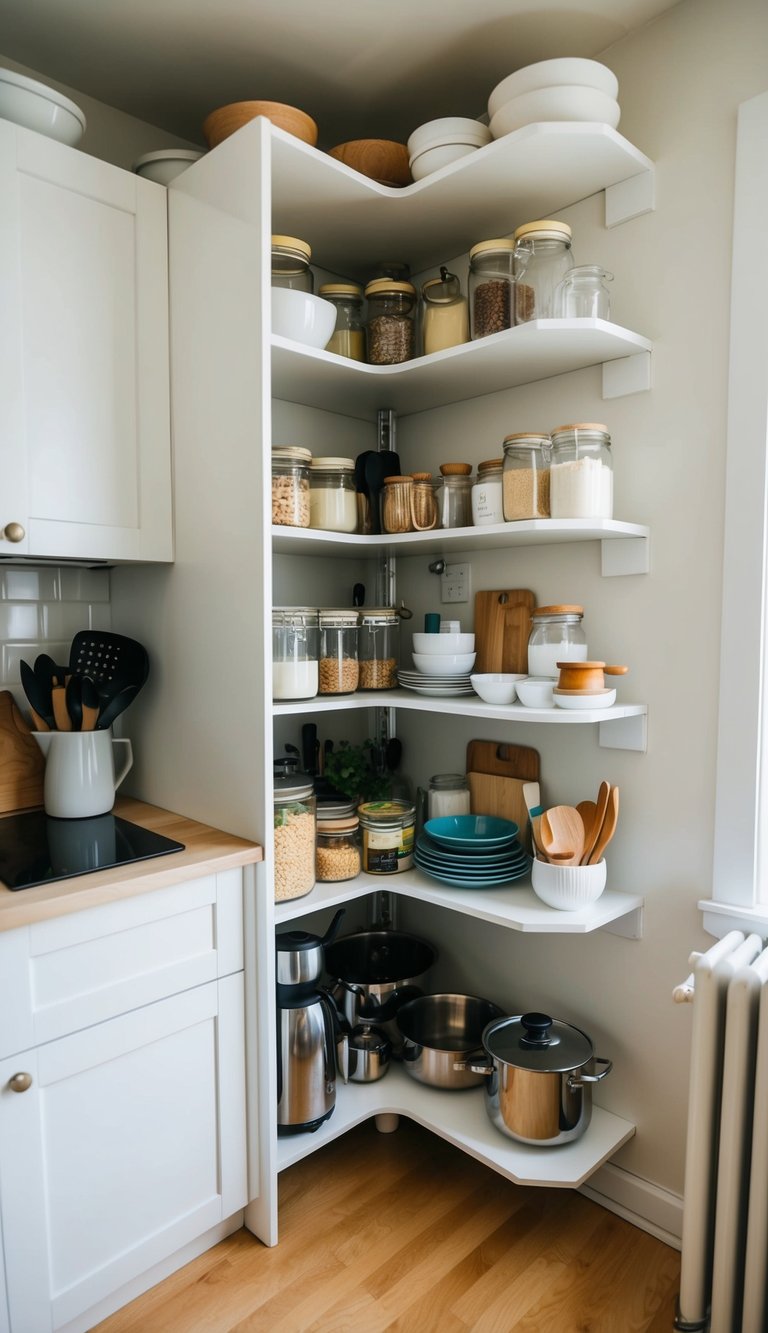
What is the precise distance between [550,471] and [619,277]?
0.49 m

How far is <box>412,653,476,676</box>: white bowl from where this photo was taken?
1902 millimetres

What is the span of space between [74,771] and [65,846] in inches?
8.8

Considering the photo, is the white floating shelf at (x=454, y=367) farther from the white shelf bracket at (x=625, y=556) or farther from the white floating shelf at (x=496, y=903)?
the white floating shelf at (x=496, y=903)

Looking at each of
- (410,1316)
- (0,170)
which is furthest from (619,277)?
(410,1316)

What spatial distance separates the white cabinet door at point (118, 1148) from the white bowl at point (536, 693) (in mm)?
835

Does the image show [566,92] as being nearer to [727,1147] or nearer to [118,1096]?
[727,1147]

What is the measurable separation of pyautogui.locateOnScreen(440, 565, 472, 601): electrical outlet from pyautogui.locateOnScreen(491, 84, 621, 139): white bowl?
1003 mm

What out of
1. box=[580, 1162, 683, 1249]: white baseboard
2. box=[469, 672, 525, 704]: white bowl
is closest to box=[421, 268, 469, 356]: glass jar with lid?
box=[469, 672, 525, 704]: white bowl

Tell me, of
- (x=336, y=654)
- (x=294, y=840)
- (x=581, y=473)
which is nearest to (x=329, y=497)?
(x=336, y=654)

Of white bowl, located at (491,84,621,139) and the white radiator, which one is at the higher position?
white bowl, located at (491,84,621,139)

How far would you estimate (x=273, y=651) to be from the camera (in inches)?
68.8

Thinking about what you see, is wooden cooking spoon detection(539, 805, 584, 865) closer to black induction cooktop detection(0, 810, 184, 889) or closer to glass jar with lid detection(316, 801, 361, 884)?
glass jar with lid detection(316, 801, 361, 884)

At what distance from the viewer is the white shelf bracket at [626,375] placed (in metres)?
1.71

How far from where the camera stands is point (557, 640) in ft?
5.74
